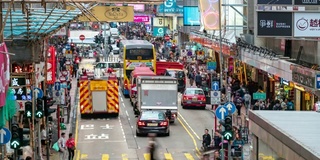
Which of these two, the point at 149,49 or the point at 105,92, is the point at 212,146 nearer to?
the point at 105,92

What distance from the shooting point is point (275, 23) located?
24438mm

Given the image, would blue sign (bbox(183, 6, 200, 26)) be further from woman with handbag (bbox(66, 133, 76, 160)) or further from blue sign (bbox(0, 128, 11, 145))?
blue sign (bbox(0, 128, 11, 145))

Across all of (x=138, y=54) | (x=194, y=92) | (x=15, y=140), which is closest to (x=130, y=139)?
(x=194, y=92)

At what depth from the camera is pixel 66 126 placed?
146ft

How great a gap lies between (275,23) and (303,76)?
13.1 metres

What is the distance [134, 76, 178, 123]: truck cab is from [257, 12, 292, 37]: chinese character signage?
67.4 feet

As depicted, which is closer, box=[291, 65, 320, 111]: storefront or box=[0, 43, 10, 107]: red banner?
box=[0, 43, 10, 107]: red banner

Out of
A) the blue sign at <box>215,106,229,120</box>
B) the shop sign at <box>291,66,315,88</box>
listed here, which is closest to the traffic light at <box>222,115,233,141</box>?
the blue sign at <box>215,106,229,120</box>

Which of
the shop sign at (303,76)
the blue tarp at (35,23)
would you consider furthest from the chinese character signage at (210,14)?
the blue tarp at (35,23)

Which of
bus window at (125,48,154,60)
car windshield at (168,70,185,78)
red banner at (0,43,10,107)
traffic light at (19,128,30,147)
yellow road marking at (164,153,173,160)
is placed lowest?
yellow road marking at (164,153,173,160)

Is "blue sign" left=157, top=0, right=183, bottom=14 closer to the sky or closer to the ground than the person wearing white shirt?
closer to the sky

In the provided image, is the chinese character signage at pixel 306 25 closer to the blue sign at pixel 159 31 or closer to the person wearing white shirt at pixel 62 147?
the person wearing white shirt at pixel 62 147

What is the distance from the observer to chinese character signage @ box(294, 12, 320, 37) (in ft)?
79.8

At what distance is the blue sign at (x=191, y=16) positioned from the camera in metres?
85.8
